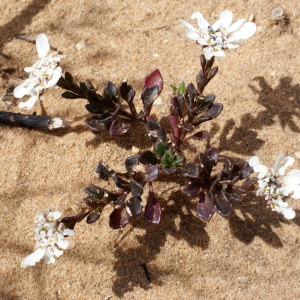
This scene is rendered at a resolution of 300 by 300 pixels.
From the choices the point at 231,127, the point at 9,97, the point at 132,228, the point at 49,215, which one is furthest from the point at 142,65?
the point at 49,215

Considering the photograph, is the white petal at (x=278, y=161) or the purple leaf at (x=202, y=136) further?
the purple leaf at (x=202, y=136)

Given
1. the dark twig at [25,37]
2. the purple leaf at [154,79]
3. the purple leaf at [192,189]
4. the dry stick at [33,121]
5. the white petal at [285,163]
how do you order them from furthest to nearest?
the dark twig at [25,37] < the dry stick at [33,121] < the purple leaf at [154,79] < the purple leaf at [192,189] < the white petal at [285,163]

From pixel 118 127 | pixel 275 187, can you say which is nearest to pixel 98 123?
pixel 118 127

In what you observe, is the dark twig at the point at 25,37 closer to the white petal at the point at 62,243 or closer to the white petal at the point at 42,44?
the white petal at the point at 42,44

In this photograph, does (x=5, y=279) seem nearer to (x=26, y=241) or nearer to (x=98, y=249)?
(x=26, y=241)

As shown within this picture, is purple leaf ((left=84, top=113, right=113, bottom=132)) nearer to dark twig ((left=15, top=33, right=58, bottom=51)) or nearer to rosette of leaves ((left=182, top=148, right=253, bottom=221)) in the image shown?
rosette of leaves ((left=182, top=148, right=253, bottom=221))

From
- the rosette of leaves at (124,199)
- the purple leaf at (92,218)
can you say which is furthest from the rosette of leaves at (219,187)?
the purple leaf at (92,218)

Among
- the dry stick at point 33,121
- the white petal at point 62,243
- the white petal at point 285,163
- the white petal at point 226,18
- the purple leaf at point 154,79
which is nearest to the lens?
the white petal at point 62,243
